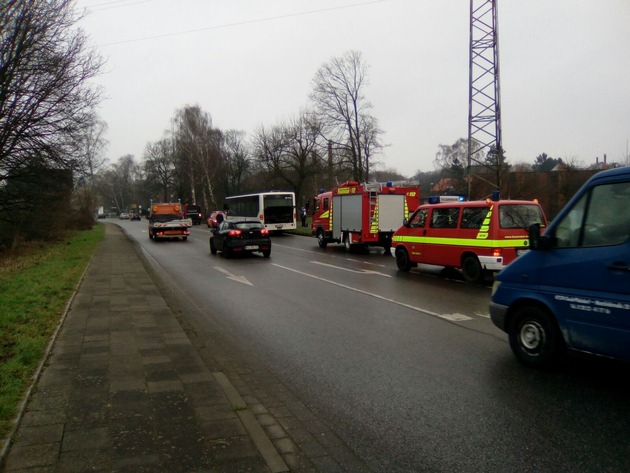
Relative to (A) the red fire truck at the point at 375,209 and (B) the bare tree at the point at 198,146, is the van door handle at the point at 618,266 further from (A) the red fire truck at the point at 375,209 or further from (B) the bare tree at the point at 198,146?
(B) the bare tree at the point at 198,146

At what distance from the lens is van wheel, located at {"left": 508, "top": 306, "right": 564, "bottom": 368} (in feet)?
16.2

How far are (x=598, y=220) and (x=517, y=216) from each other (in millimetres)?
6572

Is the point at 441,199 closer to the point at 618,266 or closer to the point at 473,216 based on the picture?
the point at 473,216

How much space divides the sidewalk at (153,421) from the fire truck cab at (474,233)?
7536mm

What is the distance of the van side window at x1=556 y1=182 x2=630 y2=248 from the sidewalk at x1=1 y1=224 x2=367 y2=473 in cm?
311

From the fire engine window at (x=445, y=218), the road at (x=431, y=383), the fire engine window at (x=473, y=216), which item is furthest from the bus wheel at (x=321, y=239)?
the road at (x=431, y=383)

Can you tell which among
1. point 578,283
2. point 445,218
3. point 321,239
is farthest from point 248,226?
point 578,283

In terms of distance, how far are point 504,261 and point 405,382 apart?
684 cm

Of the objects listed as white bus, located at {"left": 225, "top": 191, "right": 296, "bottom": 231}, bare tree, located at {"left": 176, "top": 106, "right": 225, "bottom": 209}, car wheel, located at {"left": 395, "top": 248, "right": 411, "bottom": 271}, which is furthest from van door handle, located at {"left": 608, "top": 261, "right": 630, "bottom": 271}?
bare tree, located at {"left": 176, "top": 106, "right": 225, "bottom": 209}

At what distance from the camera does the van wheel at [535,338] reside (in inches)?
195

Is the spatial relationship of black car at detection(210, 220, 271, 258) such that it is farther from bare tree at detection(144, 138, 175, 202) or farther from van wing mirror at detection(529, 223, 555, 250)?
bare tree at detection(144, 138, 175, 202)

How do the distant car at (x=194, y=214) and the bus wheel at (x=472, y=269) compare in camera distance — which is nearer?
the bus wheel at (x=472, y=269)

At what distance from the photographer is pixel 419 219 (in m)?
13.2

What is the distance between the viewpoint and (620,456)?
325 centimetres
